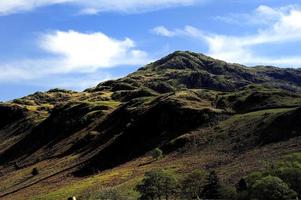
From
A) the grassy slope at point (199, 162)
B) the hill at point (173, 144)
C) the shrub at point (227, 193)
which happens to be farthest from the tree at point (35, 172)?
the shrub at point (227, 193)

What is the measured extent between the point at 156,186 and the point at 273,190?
31.0 metres

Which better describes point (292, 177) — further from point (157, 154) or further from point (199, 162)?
point (157, 154)

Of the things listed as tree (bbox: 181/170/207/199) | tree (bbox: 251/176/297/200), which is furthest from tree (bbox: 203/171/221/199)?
tree (bbox: 251/176/297/200)

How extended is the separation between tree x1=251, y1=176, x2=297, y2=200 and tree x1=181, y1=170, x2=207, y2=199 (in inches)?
1028

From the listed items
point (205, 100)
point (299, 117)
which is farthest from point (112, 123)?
point (299, 117)

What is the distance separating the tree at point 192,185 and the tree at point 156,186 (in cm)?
275

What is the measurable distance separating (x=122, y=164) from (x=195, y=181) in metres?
61.9

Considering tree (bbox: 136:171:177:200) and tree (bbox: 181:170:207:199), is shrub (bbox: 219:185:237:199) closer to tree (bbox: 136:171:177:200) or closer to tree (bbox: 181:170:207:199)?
tree (bbox: 181:170:207:199)

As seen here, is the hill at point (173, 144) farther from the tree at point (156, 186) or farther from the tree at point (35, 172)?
the tree at point (156, 186)

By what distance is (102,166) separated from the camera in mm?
157500

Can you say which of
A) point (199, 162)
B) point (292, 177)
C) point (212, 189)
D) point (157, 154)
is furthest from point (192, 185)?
point (157, 154)

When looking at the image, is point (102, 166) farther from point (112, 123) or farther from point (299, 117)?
point (299, 117)

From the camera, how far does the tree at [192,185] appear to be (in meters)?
91.3

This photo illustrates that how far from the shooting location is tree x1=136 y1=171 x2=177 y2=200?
90250 millimetres
